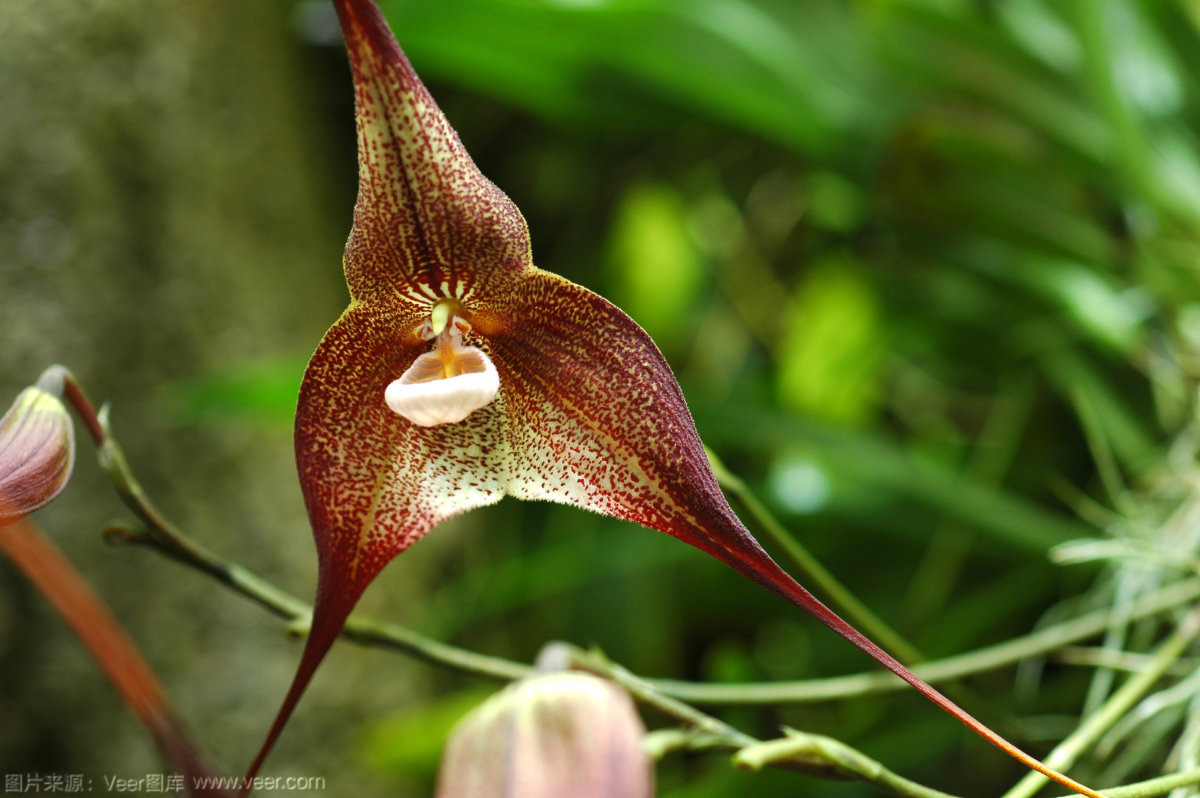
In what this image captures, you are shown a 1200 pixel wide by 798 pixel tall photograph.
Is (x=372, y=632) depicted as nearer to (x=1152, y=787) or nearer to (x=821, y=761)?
(x=821, y=761)

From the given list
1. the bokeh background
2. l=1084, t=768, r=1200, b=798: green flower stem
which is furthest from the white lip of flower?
the bokeh background

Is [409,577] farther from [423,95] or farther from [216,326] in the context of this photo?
[423,95]

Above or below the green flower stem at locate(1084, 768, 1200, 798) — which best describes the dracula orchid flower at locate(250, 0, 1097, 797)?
above

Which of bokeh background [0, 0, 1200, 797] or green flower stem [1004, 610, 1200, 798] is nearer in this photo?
green flower stem [1004, 610, 1200, 798]

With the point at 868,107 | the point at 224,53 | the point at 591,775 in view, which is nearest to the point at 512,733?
the point at 591,775

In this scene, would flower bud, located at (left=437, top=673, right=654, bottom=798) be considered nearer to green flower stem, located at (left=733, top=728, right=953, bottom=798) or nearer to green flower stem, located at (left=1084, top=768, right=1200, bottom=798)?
green flower stem, located at (left=733, top=728, right=953, bottom=798)

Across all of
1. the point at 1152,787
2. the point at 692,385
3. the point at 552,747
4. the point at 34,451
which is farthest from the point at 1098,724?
the point at 692,385
